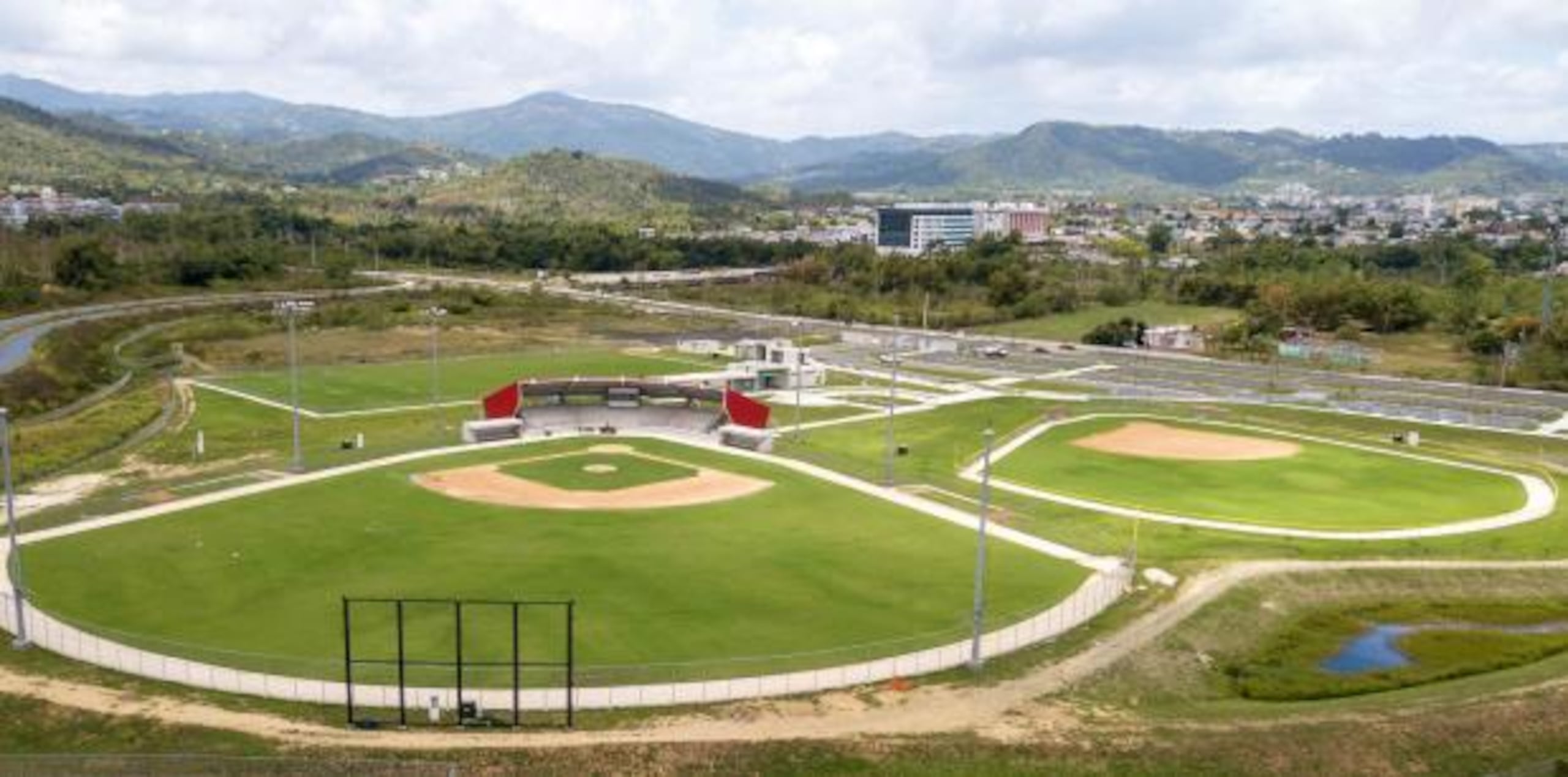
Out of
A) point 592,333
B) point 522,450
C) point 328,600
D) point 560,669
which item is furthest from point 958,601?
point 592,333

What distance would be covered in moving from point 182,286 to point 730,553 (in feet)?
444

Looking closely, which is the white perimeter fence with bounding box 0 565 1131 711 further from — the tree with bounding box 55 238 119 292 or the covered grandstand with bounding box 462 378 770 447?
the tree with bounding box 55 238 119 292

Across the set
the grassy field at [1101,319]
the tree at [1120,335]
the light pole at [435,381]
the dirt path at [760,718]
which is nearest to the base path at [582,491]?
the light pole at [435,381]

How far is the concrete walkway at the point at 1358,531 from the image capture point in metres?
56.5

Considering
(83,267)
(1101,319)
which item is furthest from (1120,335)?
(83,267)

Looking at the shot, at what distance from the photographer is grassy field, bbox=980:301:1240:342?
152000mm

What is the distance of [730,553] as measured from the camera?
167ft

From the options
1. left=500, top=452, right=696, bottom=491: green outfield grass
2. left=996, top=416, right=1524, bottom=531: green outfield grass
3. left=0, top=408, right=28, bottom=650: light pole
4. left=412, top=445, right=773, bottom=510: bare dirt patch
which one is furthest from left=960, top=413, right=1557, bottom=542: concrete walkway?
left=0, top=408, right=28, bottom=650: light pole

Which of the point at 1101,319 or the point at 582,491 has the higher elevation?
the point at 1101,319

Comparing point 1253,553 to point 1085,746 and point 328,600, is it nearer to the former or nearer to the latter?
point 1085,746

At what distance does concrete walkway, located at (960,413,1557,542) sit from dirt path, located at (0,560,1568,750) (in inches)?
870

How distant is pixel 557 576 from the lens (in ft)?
154

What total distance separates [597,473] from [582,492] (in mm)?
4550

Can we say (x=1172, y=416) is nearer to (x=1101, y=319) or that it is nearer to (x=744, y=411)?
(x=744, y=411)
